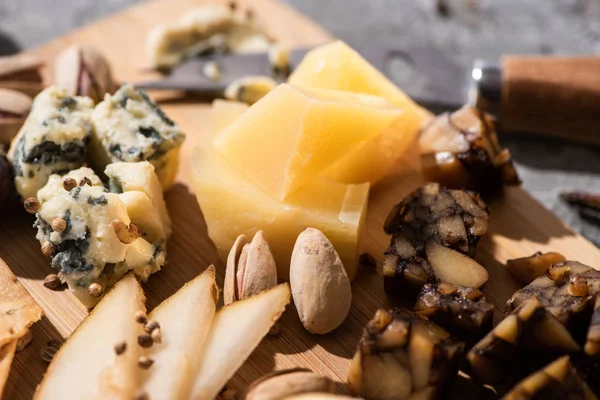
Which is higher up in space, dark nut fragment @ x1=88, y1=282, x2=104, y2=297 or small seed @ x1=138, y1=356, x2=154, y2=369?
dark nut fragment @ x1=88, y1=282, x2=104, y2=297

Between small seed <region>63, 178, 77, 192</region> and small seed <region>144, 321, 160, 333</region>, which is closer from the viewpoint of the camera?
small seed <region>144, 321, 160, 333</region>

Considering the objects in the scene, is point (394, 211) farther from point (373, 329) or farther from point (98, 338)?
point (98, 338)

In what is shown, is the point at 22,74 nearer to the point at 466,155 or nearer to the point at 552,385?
the point at 466,155

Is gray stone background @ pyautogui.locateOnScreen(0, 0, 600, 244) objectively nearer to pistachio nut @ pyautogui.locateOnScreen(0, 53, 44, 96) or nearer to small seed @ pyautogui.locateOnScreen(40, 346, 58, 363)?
pistachio nut @ pyautogui.locateOnScreen(0, 53, 44, 96)

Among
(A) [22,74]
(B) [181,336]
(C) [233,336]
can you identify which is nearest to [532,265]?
(C) [233,336]

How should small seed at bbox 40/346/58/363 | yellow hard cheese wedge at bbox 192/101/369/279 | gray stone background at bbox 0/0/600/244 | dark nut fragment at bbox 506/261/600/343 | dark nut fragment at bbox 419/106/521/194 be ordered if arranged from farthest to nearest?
gray stone background at bbox 0/0/600/244
dark nut fragment at bbox 419/106/521/194
yellow hard cheese wedge at bbox 192/101/369/279
small seed at bbox 40/346/58/363
dark nut fragment at bbox 506/261/600/343

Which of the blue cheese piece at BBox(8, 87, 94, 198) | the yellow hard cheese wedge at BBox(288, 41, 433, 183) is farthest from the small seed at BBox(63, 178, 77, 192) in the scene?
the yellow hard cheese wedge at BBox(288, 41, 433, 183)
